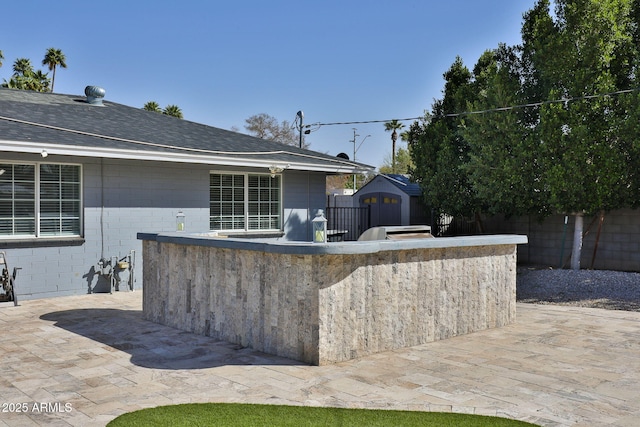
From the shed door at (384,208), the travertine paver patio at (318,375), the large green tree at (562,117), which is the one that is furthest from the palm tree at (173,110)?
the travertine paver patio at (318,375)

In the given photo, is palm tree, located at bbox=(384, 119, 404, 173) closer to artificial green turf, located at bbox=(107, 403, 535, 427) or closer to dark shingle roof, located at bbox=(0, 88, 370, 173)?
dark shingle roof, located at bbox=(0, 88, 370, 173)

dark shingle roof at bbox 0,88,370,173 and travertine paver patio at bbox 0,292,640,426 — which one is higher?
dark shingle roof at bbox 0,88,370,173

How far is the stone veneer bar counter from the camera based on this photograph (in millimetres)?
5555

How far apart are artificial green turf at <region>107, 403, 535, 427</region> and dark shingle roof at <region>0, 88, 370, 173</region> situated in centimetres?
608

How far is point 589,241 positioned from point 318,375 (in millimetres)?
11989

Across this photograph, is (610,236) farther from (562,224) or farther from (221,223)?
(221,223)

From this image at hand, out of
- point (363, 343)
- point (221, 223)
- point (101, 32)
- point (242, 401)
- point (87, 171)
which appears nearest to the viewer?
point (242, 401)

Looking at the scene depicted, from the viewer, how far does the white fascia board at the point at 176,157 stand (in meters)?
8.68

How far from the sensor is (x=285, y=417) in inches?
161

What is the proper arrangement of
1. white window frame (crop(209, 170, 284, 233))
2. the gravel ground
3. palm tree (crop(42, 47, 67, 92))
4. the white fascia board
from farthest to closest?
palm tree (crop(42, 47, 67, 92)), white window frame (crop(209, 170, 284, 233)), the gravel ground, the white fascia board

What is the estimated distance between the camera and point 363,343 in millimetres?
5891

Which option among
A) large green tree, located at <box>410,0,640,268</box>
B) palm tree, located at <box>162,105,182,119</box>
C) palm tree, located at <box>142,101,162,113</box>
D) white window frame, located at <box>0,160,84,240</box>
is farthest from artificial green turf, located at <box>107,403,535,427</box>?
palm tree, located at <box>162,105,182,119</box>

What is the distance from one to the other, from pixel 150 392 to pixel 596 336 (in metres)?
5.43

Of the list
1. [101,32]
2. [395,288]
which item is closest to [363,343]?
[395,288]
